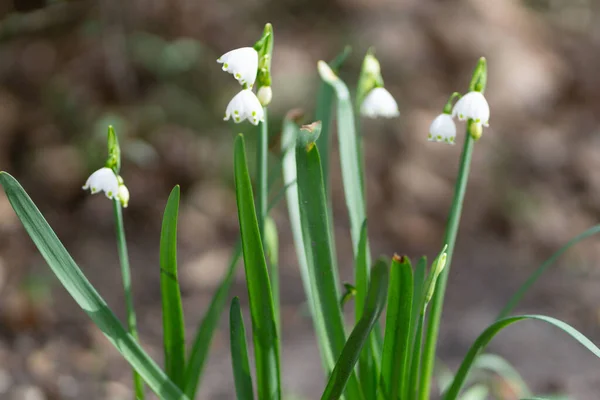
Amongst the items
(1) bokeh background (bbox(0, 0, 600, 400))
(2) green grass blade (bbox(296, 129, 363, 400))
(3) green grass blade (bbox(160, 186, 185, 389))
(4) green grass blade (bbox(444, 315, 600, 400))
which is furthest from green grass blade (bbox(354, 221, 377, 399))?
(1) bokeh background (bbox(0, 0, 600, 400))

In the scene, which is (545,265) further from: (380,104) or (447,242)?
(380,104)

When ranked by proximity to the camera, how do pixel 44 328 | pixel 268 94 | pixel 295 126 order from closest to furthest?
1. pixel 268 94
2. pixel 295 126
3. pixel 44 328

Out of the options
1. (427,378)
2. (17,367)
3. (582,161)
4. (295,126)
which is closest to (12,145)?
(17,367)

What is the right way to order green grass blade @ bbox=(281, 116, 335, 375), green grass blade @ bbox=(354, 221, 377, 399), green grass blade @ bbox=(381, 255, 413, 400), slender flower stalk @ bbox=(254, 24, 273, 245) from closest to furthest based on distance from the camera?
green grass blade @ bbox=(381, 255, 413, 400)
slender flower stalk @ bbox=(254, 24, 273, 245)
green grass blade @ bbox=(354, 221, 377, 399)
green grass blade @ bbox=(281, 116, 335, 375)

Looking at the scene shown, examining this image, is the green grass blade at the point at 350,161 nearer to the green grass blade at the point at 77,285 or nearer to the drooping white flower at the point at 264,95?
the drooping white flower at the point at 264,95

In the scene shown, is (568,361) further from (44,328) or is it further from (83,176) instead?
(83,176)

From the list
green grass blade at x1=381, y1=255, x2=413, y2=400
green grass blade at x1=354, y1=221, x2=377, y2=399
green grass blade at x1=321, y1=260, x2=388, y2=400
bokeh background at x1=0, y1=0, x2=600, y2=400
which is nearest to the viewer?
green grass blade at x1=321, y1=260, x2=388, y2=400

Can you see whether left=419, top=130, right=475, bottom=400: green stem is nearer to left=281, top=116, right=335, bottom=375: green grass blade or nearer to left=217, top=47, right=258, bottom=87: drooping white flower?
left=281, top=116, right=335, bottom=375: green grass blade
